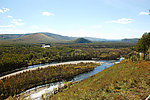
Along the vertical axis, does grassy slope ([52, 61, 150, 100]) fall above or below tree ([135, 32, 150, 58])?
below

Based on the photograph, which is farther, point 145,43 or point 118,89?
point 145,43

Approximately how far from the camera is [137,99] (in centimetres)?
1325

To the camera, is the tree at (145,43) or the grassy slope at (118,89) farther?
the tree at (145,43)

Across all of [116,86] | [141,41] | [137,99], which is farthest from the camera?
[141,41]

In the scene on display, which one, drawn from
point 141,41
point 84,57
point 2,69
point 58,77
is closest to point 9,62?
point 2,69

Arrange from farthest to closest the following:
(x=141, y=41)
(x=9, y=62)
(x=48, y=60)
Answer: (x=48, y=60) → (x=9, y=62) → (x=141, y=41)

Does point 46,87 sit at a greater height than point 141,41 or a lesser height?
lesser

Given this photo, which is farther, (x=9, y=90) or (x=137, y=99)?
(x=9, y=90)

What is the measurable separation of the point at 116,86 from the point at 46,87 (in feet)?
101

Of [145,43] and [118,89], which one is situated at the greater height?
[145,43]

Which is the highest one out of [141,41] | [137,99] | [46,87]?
[141,41]

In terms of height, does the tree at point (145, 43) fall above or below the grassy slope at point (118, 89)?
above

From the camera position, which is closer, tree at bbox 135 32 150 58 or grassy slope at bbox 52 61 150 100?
grassy slope at bbox 52 61 150 100

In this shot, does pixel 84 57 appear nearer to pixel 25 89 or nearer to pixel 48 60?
pixel 48 60
